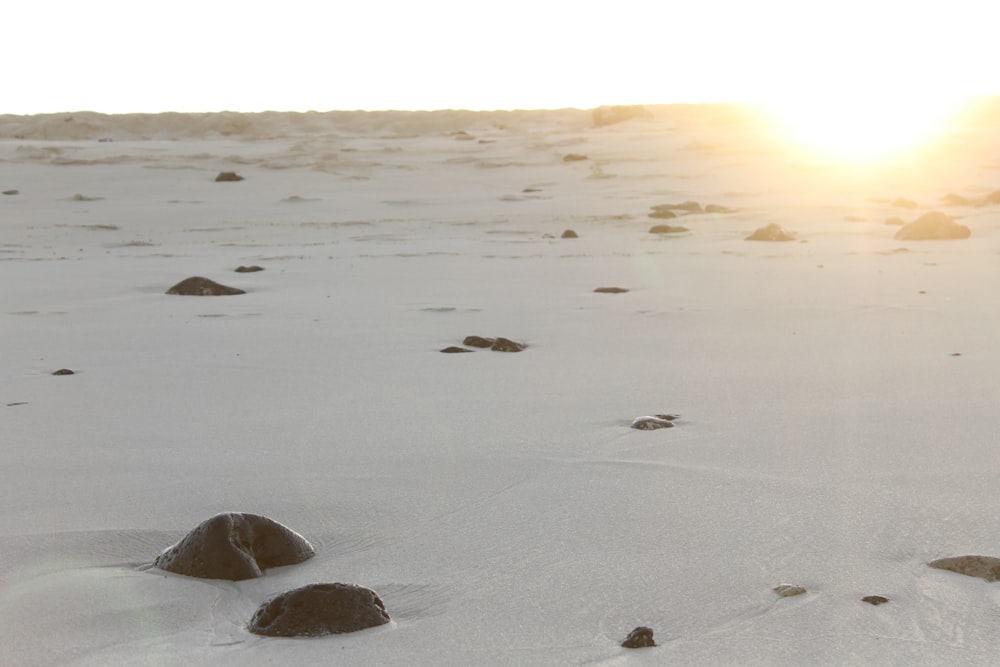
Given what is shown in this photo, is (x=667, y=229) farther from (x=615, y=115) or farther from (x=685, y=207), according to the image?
(x=615, y=115)

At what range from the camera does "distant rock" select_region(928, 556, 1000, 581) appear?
2.16 metres

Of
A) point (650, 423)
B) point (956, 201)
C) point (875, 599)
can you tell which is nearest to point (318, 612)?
point (875, 599)

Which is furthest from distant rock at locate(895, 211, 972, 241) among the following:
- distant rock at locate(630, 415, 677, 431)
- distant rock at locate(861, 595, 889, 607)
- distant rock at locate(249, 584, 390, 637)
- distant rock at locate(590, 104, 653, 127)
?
distant rock at locate(590, 104, 653, 127)

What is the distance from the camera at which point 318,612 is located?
1.97 metres

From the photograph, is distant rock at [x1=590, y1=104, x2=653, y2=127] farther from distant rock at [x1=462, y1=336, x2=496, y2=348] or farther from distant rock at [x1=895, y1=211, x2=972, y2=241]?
distant rock at [x1=462, y1=336, x2=496, y2=348]

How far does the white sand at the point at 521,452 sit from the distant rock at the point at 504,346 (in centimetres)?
9

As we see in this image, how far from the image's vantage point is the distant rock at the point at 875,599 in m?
2.04

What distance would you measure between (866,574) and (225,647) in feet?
3.72

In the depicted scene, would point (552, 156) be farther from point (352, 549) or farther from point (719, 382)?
point (352, 549)

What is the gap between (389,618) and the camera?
202 cm

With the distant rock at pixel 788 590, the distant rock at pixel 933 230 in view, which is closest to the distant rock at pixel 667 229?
the distant rock at pixel 933 230

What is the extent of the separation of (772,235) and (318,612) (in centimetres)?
766

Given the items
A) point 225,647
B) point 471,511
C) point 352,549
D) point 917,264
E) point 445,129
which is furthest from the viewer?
point 445,129

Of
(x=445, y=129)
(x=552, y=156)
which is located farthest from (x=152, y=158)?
(x=445, y=129)
